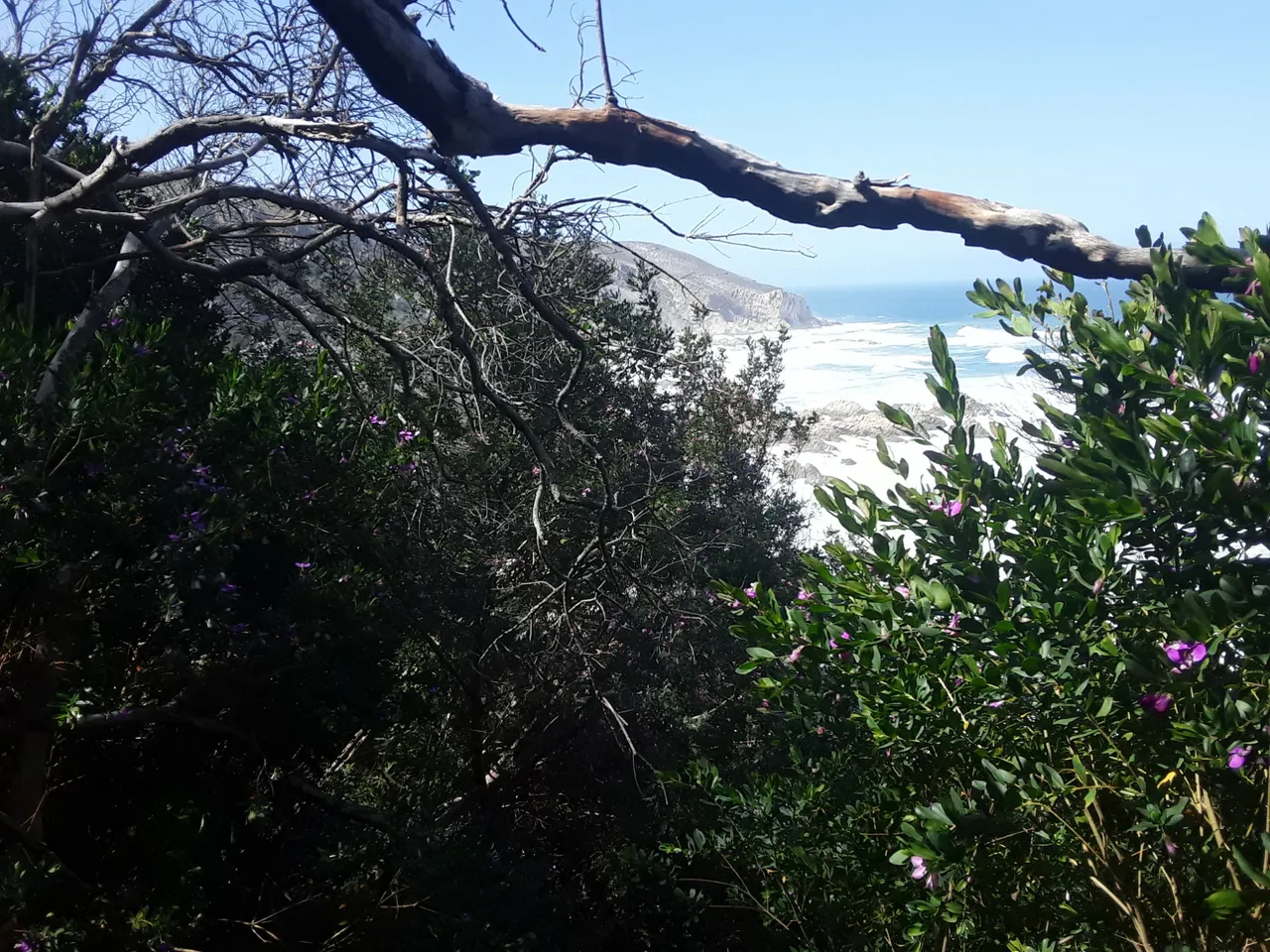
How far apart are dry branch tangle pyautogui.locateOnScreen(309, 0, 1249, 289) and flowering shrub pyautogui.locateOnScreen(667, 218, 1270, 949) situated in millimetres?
154

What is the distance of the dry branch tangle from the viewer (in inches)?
92.2

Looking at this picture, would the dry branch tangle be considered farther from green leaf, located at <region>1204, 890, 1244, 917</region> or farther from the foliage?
green leaf, located at <region>1204, 890, 1244, 917</region>

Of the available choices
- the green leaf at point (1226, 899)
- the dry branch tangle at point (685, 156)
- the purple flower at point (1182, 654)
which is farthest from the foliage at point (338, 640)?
the green leaf at point (1226, 899)

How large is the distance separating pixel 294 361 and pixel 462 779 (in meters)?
3.09

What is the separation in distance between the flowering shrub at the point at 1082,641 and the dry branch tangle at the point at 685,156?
0.51 ft

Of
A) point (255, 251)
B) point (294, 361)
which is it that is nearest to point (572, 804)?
point (294, 361)

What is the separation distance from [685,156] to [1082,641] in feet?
5.77

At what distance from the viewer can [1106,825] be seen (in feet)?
6.83

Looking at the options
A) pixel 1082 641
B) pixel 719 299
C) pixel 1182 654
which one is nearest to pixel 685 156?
pixel 1082 641

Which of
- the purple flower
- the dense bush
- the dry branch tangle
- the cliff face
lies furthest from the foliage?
the purple flower

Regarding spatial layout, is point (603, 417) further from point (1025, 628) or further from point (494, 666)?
point (1025, 628)

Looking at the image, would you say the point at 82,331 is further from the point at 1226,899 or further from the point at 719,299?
the point at 719,299

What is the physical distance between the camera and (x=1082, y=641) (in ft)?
6.21

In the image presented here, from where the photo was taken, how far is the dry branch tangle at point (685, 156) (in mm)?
2342
